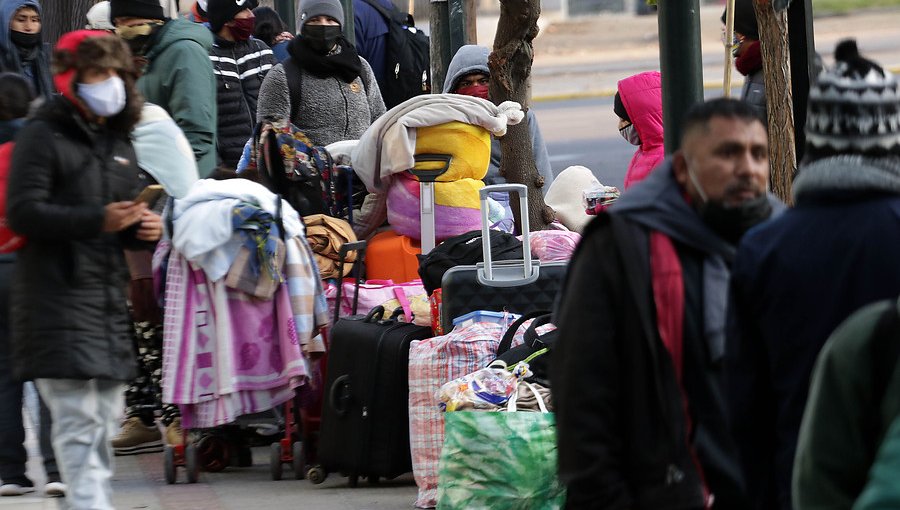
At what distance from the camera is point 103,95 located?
6.06 m

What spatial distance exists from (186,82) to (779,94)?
9.93 feet

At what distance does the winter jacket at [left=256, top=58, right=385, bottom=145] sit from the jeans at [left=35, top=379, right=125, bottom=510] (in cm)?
330

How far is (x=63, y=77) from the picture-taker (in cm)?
609

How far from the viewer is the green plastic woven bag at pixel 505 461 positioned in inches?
237

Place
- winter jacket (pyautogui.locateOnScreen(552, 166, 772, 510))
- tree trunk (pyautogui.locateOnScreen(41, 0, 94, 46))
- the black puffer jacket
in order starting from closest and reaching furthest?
winter jacket (pyautogui.locateOnScreen(552, 166, 772, 510)), the black puffer jacket, tree trunk (pyautogui.locateOnScreen(41, 0, 94, 46))

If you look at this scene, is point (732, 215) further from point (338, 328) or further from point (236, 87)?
point (236, 87)

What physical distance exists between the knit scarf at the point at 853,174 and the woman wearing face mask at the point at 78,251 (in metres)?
3.26

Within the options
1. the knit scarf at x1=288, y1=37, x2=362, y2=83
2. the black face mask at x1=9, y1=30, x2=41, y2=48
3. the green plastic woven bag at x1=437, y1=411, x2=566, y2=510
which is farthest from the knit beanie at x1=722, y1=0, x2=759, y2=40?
the black face mask at x1=9, y1=30, x2=41, y2=48

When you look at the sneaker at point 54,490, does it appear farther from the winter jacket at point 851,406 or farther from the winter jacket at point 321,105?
the winter jacket at point 851,406

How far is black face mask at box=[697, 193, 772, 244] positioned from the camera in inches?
146

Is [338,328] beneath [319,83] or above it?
beneath

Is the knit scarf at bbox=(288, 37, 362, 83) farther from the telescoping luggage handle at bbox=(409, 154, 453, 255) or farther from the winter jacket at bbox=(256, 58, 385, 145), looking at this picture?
the telescoping luggage handle at bbox=(409, 154, 453, 255)

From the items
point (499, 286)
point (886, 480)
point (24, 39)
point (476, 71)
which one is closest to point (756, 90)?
point (476, 71)

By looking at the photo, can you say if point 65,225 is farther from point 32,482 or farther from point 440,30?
point 440,30
